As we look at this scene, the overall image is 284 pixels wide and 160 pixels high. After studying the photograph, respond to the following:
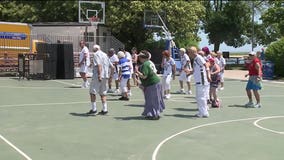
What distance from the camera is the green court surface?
8.84 m

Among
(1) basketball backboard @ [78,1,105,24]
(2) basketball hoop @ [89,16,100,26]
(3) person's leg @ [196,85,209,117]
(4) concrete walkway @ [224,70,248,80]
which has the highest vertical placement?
(1) basketball backboard @ [78,1,105,24]

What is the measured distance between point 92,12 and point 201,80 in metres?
26.7

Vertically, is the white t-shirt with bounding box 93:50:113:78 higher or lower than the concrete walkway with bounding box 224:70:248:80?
higher

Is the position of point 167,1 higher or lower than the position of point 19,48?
higher

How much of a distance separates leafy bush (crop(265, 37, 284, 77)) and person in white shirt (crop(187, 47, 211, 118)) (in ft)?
70.4

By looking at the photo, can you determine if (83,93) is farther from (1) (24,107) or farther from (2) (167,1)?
(2) (167,1)

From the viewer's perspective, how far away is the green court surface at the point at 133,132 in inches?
348

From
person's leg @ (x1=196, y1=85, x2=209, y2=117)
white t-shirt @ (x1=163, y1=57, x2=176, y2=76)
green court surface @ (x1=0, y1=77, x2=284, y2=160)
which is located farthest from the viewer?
white t-shirt @ (x1=163, y1=57, x2=176, y2=76)

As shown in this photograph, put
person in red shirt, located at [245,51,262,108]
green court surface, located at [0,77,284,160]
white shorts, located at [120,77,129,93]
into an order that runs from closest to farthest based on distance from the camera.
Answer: green court surface, located at [0,77,284,160] → person in red shirt, located at [245,51,262,108] → white shorts, located at [120,77,129,93]

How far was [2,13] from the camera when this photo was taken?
47.8m

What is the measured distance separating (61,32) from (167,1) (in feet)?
29.4

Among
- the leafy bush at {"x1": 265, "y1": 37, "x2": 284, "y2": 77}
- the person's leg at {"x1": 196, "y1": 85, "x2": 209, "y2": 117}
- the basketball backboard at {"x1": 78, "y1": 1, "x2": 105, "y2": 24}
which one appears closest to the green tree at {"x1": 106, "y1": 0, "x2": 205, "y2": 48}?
the basketball backboard at {"x1": 78, "y1": 1, "x2": 105, "y2": 24}

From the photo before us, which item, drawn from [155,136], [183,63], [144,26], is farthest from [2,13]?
[155,136]

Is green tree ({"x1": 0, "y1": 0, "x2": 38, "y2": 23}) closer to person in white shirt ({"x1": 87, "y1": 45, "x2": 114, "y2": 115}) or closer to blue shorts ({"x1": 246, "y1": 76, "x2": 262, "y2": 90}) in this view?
blue shorts ({"x1": 246, "y1": 76, "x2": 262, "y2": 90})
